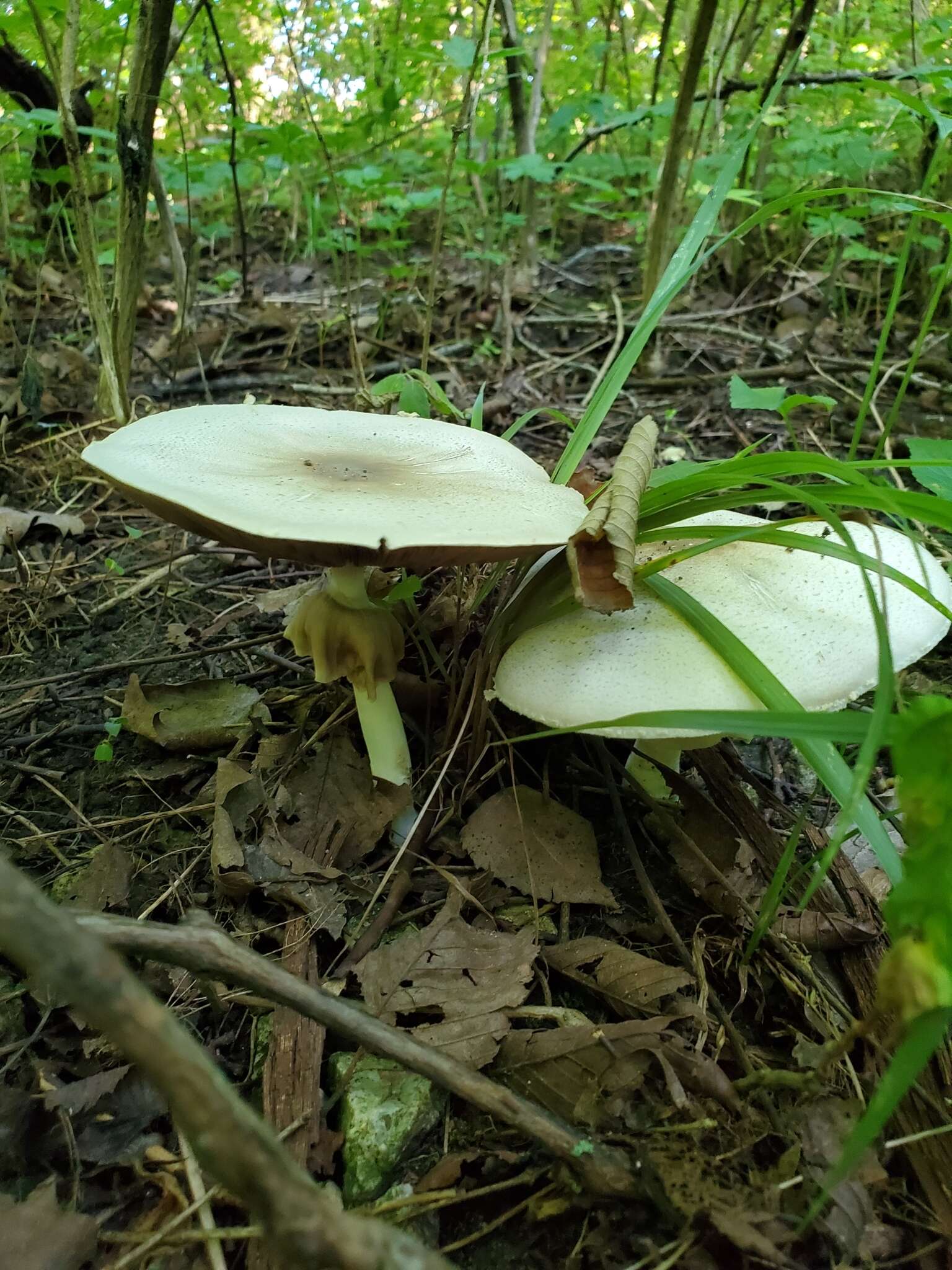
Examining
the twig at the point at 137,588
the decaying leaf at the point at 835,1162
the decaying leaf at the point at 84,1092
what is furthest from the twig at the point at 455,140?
the decaying leaf at the point at 835,1162

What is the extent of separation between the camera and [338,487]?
60.9 inches

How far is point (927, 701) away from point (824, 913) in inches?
Answer: 35.2

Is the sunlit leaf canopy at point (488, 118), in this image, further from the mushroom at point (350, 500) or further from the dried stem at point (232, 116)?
the mushroom at point (350, 500)

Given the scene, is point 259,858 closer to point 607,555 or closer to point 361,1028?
point 361,1028

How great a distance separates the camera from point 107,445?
1.54 m

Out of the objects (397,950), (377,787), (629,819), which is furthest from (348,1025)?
(629,819)

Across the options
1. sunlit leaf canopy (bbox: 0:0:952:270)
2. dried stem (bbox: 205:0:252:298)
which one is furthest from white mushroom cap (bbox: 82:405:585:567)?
dried stem (bbox: 205:0:252:298)

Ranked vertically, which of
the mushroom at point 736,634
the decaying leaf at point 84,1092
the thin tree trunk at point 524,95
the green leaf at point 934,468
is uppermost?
the thin tree trunk at point 524,95

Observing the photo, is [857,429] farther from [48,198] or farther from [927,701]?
[48,198]

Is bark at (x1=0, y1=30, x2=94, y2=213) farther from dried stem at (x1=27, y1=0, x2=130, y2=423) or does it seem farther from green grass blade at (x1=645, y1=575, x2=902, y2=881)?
green grass blade at (x1=645, y1=575, x2=902, y2=881)

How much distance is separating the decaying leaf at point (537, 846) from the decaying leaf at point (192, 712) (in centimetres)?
78

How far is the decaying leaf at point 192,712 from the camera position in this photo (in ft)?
7.13

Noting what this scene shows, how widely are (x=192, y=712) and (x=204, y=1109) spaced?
→ 1686 mm

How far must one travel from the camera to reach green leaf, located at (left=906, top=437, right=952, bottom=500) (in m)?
1.97
